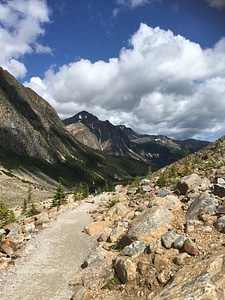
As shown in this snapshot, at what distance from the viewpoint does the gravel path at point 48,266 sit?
1499 centimetres

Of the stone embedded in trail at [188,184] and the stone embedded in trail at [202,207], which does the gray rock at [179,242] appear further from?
the stone embedded in trail at [188,184]

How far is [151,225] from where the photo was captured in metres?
17.0

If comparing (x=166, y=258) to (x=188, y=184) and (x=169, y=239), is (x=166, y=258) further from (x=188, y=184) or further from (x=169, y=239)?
(x=188, y=184)

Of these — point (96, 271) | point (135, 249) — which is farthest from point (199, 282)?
point (96, 271)

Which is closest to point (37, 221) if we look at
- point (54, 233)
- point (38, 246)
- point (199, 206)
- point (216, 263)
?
point (54, 233)

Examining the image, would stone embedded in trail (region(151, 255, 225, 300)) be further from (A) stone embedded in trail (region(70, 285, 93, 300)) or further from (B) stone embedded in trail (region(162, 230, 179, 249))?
(A) stone embedded in trail (region(70, 285, 93, 300))

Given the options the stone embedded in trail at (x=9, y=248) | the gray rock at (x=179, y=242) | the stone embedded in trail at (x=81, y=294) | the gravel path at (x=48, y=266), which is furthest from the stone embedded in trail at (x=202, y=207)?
the stone embedded in trail at (x=9, y=248)

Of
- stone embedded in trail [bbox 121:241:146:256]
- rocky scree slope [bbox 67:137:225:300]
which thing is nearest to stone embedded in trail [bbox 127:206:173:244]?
rocky scree slope [bbox 67:137:225:300]

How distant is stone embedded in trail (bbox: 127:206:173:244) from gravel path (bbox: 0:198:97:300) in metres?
4.99

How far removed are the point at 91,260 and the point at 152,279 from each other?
6.05m

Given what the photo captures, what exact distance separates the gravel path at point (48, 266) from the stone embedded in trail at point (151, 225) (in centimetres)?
499

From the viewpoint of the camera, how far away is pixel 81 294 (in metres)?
14.0

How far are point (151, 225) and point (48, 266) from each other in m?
8.07

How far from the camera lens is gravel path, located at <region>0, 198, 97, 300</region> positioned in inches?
590
